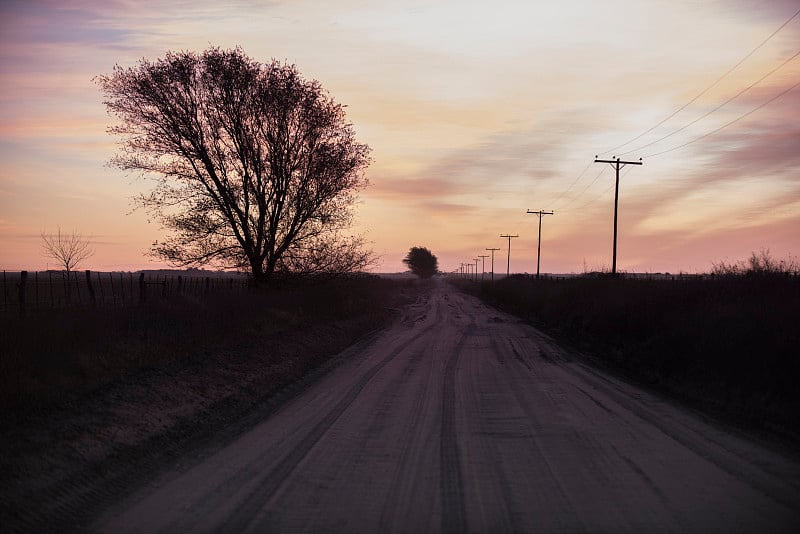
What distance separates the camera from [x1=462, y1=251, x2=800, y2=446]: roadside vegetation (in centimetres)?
1085

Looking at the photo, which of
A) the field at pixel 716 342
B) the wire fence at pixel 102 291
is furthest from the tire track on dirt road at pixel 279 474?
the wire fence at pixel 102 291

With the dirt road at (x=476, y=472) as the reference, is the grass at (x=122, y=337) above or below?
above

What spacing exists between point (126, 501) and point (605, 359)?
48.8ft

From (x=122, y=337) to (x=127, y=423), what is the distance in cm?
478

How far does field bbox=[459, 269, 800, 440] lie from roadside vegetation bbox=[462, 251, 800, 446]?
0.02m

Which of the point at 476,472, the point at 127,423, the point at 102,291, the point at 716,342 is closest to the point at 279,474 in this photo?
the point at 476,472

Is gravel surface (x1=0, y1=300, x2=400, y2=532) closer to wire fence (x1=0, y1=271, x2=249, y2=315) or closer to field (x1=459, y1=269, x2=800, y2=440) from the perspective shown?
wire fence (x1=0, y1=271, x2=249, y2=315)

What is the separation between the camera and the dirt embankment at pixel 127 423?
6.08 meters

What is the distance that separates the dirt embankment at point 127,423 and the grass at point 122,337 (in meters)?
0.11

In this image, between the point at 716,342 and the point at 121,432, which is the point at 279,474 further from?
the point at 716,342

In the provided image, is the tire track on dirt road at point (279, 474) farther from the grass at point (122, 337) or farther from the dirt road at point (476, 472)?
the grass at point (122, 337)

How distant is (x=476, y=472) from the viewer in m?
6.98

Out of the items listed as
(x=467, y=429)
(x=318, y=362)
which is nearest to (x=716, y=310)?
(x=467, y=429)

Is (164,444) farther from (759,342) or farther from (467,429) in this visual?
(759,342)
